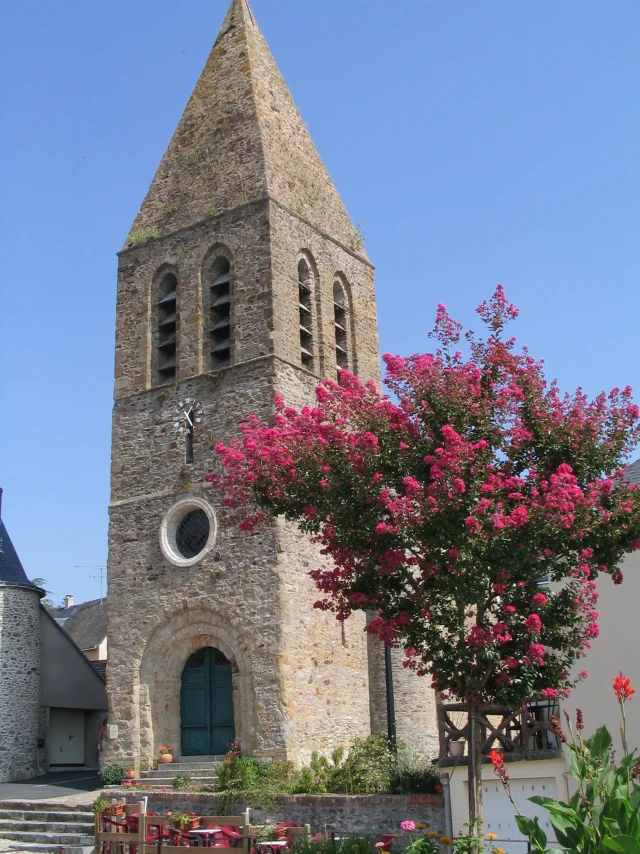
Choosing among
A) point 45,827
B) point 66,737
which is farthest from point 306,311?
point 66,737

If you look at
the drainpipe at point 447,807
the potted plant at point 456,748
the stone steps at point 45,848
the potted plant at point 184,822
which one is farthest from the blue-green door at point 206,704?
the drainpipe at point 447,807

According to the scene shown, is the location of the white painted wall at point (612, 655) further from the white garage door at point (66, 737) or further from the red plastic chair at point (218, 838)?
the white garage door at point (66, 737)

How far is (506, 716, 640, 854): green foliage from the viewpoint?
214 inches

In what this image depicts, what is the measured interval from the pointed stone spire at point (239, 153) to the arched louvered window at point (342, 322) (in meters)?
1.31

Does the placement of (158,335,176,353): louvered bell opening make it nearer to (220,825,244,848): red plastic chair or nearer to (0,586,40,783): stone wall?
(0,586,40,783): stone wall

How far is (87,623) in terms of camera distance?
109 feet

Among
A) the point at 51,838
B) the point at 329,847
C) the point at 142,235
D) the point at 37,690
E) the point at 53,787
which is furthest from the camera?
→ the point at 37,690

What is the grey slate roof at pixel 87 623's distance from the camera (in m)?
32.0

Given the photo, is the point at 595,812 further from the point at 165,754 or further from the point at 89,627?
the point at 89,627

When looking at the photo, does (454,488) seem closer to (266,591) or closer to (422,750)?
(266,591)

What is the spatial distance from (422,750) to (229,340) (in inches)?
332

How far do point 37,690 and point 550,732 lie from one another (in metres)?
13.1

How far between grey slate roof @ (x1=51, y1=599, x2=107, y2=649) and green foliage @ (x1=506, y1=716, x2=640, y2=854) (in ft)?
90.1

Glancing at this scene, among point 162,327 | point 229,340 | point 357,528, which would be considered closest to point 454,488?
point 357,528
